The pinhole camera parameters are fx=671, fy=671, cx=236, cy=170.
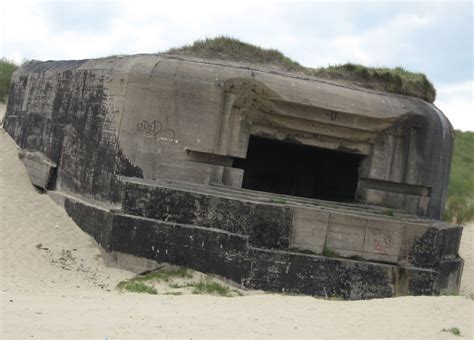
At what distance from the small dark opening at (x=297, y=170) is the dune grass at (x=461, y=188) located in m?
3.85

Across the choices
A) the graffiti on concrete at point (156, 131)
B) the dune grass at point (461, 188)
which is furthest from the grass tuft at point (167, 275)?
Result: the dune grass at point (461, 188)

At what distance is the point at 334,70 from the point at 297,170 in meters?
2.54

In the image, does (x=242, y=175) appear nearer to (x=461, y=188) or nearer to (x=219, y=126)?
(x=219, y=126)

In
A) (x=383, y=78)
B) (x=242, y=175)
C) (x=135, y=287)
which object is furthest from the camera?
(x=383, y=78)

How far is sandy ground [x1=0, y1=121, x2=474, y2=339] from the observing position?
512cm

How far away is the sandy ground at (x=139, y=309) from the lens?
5.12 metres

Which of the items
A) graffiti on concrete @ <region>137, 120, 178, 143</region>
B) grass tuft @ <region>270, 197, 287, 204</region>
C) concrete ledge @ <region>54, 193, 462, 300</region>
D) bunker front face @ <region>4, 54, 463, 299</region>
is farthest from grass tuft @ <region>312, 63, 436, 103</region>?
concrete ledge @ <region>54, 193, 462, 300</region>

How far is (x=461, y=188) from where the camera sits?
50.9 feet

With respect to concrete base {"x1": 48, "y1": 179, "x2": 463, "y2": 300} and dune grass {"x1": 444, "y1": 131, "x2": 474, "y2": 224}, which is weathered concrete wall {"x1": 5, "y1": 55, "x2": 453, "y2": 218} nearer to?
concrete base {"x1": 48, "y1": 179, "x2": 463, "y2": 300}

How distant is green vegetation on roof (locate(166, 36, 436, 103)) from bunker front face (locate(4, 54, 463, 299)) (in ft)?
0.98

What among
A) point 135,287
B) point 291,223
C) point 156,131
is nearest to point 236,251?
point 291,223

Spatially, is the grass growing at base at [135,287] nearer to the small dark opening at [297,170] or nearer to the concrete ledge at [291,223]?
the concrete ledge at [291,223]

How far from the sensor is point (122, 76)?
841 centimetres

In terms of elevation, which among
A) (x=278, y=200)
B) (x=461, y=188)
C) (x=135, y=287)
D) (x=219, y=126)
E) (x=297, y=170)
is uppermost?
(x=219, y=126)
